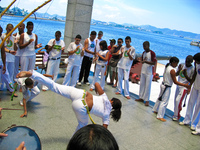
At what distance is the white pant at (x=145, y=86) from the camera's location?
18.6 feet

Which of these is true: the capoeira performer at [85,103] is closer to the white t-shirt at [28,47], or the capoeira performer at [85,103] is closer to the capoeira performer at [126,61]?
the white t-shirt at [28,47]

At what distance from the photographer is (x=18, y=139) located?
2.07 meters

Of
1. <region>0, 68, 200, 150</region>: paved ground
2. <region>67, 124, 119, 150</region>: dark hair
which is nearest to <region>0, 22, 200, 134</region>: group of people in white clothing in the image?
<region>0, 68, 200, 150</region>: paved ground

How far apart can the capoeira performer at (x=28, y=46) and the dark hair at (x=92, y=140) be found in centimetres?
463

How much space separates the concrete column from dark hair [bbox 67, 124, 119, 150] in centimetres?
731

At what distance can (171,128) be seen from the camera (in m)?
4.61

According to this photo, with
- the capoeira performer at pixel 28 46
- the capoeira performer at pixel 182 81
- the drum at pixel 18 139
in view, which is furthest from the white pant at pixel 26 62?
the capoeira performer at pixel 182 81

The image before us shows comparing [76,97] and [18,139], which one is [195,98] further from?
[18,139]

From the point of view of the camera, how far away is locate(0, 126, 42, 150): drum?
199 cm

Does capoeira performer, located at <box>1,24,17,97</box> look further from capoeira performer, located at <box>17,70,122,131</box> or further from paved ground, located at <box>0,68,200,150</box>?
capoeira performer, located at <box>17,70,122,131</box>

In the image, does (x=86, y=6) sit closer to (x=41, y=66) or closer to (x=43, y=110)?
(x=41, y=66)

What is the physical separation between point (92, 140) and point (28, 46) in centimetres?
491

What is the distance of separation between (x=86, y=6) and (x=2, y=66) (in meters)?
4.50

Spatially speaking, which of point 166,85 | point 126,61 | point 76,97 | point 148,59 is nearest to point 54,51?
point 126,61
